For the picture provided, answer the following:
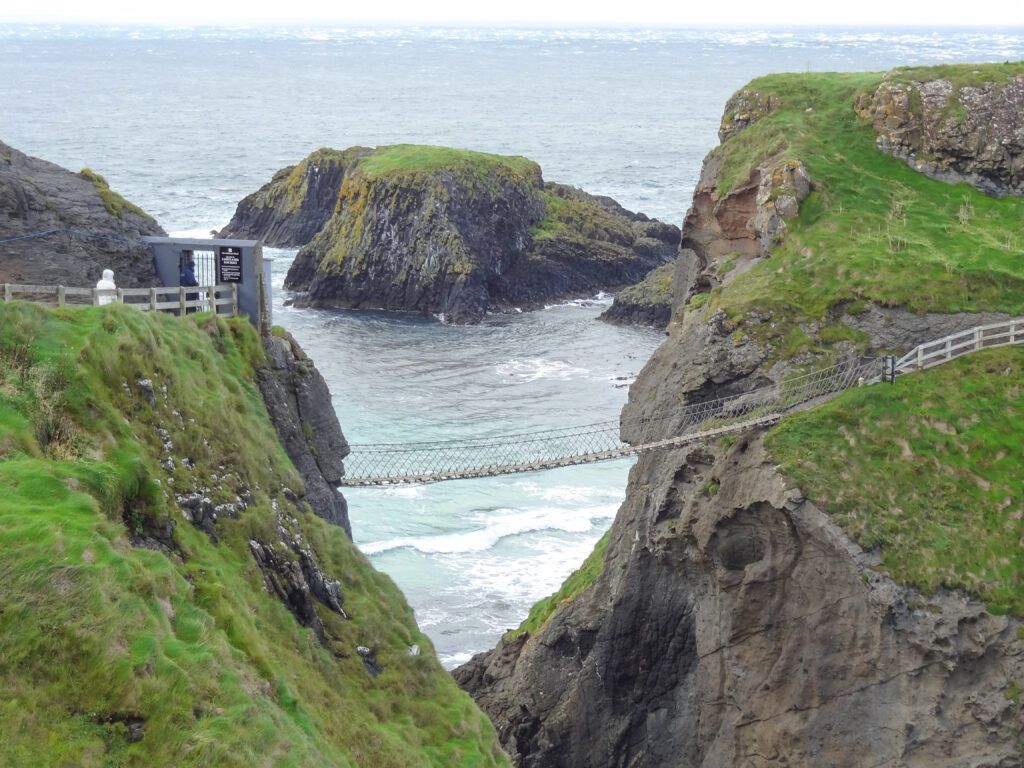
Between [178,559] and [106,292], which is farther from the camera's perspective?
[106,292]

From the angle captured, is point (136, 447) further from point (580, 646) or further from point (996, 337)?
point (996, 337)

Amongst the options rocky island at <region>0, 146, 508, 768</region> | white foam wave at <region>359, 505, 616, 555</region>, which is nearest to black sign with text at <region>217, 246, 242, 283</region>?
rocky island at <region>0, 146, 508, 768</region>

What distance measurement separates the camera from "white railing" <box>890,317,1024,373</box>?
33.7 m

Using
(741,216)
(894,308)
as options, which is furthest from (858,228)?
(894,308)

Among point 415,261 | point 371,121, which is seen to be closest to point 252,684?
point 415,261

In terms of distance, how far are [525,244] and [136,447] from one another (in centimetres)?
6882

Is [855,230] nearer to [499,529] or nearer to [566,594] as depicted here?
[566,594]

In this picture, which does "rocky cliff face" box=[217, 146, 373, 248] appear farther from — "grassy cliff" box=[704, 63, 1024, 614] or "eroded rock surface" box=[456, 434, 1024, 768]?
"eroded rock surface" box=[456, 434, 1024, 768]

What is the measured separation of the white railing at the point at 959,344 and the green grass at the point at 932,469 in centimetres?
30

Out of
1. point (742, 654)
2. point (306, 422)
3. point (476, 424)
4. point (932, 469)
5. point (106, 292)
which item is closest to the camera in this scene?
point (106, 292)

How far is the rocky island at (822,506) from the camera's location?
2950 cm

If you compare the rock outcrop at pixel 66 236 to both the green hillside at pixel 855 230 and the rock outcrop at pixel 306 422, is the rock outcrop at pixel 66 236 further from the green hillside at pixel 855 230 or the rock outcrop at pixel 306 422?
the green hillside at pixel 855 230

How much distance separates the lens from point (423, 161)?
8800 centimetres

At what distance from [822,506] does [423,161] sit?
6129 centimetres
